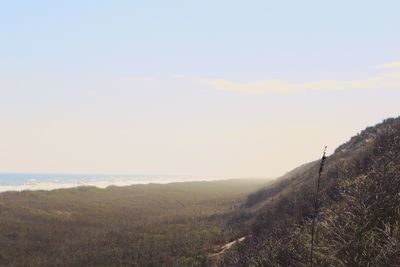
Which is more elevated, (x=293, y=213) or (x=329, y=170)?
(x=329, y=170)

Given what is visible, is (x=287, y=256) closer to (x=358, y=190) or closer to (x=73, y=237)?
(x=358, y=190)

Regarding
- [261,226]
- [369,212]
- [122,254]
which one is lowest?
[122,254]

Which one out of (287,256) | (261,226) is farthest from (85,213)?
(287,256)

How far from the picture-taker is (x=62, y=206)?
83500 mm

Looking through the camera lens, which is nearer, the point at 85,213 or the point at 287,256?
the point at 287,256

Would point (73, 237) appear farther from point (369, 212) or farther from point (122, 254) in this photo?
point (369, 212)

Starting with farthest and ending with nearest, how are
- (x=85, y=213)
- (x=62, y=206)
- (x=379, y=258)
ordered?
(x=62, y=206) → (x=85, y=213) → (x=379, y=258)

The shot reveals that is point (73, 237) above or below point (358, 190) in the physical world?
below

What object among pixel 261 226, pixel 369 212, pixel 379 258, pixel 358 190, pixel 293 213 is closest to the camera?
pixel 379 258

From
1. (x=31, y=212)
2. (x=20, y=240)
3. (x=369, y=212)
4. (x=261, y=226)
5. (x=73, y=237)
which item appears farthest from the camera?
(x=31, y=212)

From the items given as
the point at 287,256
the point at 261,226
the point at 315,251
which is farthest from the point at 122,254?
the point at 315,251

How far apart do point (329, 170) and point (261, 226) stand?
6055 millimetres

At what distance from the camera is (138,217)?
230ft

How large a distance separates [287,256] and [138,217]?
5608cm
